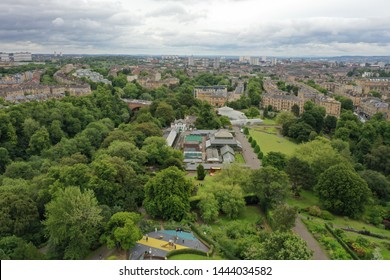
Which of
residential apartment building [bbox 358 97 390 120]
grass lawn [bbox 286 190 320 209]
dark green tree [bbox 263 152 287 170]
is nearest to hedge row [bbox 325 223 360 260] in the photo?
grass lawn [bbox 286 190 320 209]

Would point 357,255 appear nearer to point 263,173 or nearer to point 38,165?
point 263,173

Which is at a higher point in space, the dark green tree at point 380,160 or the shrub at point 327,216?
the dark green tree at point 380,160

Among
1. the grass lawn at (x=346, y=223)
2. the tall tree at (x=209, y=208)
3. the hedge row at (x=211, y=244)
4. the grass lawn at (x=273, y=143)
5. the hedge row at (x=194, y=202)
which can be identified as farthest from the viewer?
the grass lawn at (x=273, y=143)

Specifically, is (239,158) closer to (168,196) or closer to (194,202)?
(194,202)

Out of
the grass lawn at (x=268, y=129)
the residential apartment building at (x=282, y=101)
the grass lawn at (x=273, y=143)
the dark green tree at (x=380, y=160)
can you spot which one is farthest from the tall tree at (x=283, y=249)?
the residential apartment building at (x=282, y=101)

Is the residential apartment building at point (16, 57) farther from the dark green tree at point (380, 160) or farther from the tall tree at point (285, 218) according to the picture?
the tall tree at point (285, 218)

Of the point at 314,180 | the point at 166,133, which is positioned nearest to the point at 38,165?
the point at 166,133

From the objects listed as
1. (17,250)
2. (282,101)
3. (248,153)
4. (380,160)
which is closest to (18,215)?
(17,250)
